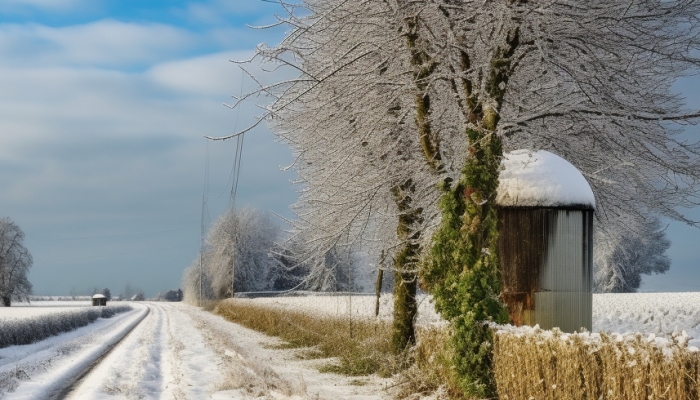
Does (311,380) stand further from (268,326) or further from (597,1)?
(268,326)

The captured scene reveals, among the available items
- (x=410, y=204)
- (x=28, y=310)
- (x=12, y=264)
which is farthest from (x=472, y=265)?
(x=12, y=264)

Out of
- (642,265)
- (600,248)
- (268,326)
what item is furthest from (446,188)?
(642,265)

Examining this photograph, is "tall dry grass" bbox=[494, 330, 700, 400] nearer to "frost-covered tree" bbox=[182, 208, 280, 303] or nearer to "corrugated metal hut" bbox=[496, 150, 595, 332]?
"corrugated metal hut" bbox=[496, 150, 595, 332]

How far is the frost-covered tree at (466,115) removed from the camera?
10.2 m

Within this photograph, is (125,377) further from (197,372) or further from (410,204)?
(410,204)

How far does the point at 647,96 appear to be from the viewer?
12.5m

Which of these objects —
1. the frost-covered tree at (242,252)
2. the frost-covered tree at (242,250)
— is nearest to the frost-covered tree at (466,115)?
the frost-covered tree at (242,252)

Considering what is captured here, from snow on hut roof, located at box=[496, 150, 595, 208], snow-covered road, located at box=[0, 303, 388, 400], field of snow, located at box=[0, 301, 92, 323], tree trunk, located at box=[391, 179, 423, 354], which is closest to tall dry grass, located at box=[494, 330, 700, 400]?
snow on hut roof, located at box=[496, 150, 595, 208]

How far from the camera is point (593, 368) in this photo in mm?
6859

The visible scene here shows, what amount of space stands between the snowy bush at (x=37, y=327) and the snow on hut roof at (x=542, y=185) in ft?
65.8

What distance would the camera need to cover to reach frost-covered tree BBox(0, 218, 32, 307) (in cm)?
8275

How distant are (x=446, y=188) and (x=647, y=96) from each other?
457 cm

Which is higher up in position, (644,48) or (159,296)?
(644,48)

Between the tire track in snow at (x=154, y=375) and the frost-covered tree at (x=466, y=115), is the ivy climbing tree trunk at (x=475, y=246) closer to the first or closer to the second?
the frost-covered tree at (x=466, y=115)
